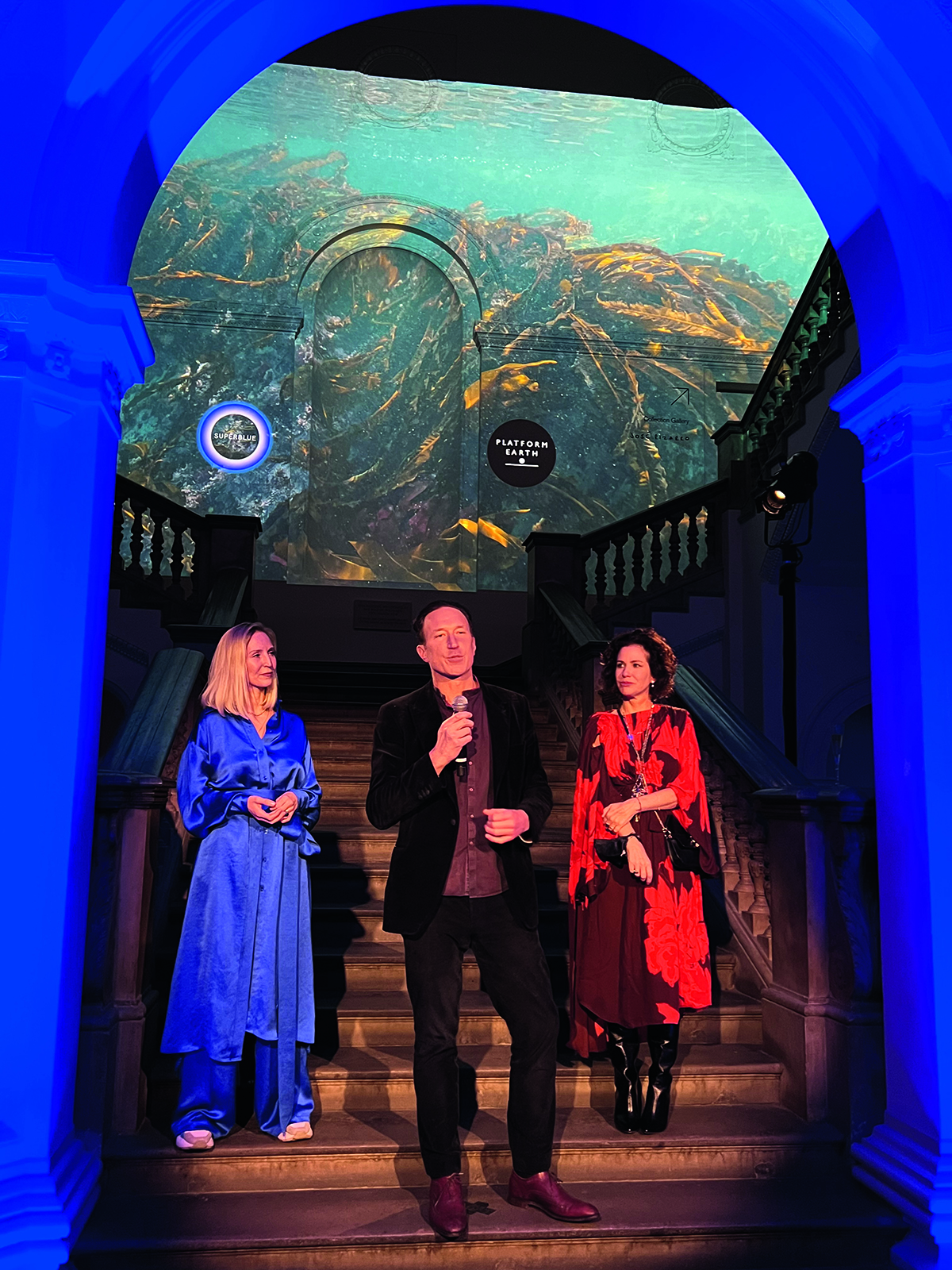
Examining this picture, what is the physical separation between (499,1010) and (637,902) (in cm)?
71

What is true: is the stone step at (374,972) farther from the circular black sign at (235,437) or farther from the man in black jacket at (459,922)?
the circular black sign at (235,437)

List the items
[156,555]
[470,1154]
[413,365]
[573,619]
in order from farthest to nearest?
[413,365], [156,555], [573,619], [470,1154]

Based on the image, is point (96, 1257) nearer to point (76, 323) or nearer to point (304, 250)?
point (76, 323)

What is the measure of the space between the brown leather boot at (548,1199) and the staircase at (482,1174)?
35 millimetres

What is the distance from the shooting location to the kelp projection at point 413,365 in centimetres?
1284

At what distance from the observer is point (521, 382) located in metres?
13.5

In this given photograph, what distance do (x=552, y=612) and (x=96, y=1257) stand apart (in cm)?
628

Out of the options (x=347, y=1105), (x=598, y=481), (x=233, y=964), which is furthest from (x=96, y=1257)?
(x=598, y=481)

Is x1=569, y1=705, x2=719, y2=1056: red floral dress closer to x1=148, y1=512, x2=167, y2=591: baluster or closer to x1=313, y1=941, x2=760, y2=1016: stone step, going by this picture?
x1=313, y1=941, x2=760, y2=1016: stone step

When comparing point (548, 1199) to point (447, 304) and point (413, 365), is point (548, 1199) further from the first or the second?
point (447, 304)

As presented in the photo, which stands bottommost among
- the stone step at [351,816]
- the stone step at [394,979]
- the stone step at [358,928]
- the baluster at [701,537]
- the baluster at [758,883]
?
the stone step at [394,979]

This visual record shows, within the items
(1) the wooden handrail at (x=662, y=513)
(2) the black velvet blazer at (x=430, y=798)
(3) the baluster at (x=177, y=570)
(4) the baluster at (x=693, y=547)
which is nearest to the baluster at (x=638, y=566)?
(1) the wooden handrail at (x=662, y=513)

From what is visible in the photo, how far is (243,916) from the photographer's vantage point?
3.74 meters

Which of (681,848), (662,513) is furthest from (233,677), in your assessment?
(662,513)
